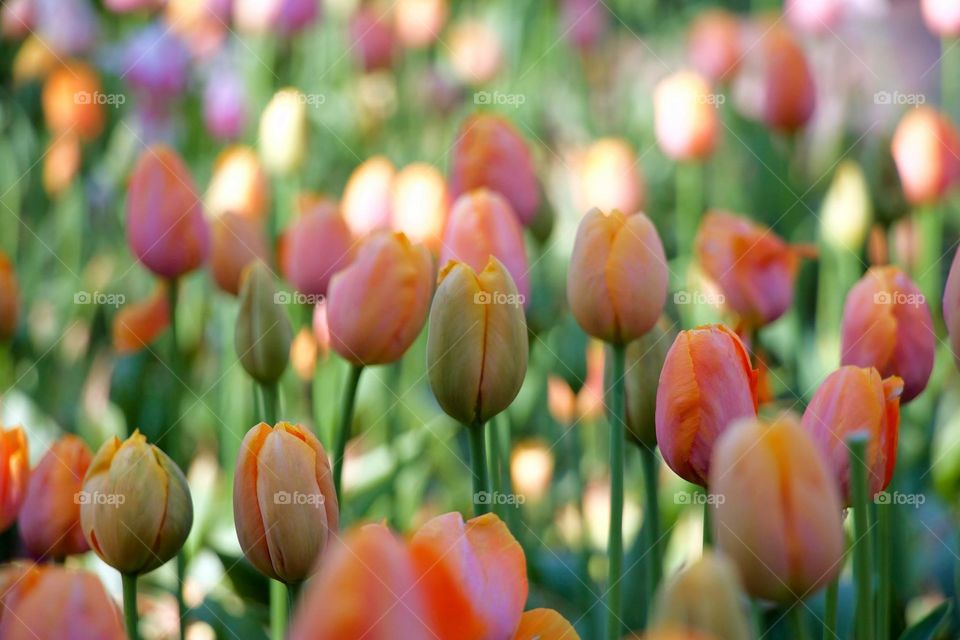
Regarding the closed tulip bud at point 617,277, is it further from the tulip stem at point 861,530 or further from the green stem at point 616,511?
the tulip stem at point 861,530

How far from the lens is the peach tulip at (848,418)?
566 millimetres

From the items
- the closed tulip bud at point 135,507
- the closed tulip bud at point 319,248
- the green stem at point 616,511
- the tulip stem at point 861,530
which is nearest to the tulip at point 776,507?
the tulip stem at point 861,530

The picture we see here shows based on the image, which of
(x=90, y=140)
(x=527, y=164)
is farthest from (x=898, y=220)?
(x=90, y=140)

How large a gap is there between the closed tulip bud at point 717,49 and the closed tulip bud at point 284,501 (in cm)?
141

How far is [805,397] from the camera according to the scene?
4.10 feet

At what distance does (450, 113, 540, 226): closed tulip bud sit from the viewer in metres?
1.05

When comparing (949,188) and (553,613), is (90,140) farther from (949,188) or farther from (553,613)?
(553,613)

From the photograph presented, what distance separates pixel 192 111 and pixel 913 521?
5.05 feet

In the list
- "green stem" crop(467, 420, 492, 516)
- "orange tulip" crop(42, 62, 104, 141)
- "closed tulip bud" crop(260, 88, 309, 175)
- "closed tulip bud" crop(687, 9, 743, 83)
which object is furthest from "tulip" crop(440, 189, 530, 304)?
"closed tulip bud" crop(687, 9, 743, 83)

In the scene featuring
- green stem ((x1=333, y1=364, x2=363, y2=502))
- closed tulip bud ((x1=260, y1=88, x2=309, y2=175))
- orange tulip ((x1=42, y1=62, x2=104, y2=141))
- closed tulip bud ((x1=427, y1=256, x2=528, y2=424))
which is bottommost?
green stem ((x1=333, y1=364, x2=363, y2=502))

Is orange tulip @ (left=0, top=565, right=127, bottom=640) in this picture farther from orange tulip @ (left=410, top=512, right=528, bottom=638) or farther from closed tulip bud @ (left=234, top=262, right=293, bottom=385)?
closed tulip bud @ (left=234, top=262, right=293, bottom=385)

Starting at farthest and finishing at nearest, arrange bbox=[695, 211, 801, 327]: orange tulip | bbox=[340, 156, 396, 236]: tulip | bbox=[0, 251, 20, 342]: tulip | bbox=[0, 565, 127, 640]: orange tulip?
bbox=[340, 156, 396, 236]: tulip < bbox=[0, 251, 20, 342]: tulip < bbox=[695, 211, 801, 327]: orange tulip < bbox=[0, 565, 127, 640]: orange tulip

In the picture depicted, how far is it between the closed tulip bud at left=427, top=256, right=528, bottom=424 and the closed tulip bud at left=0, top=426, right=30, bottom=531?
0.90 ft

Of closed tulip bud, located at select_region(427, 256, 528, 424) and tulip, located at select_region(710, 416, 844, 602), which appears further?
closed tulip bud, located at select_region(427, 256, 528, 424)
